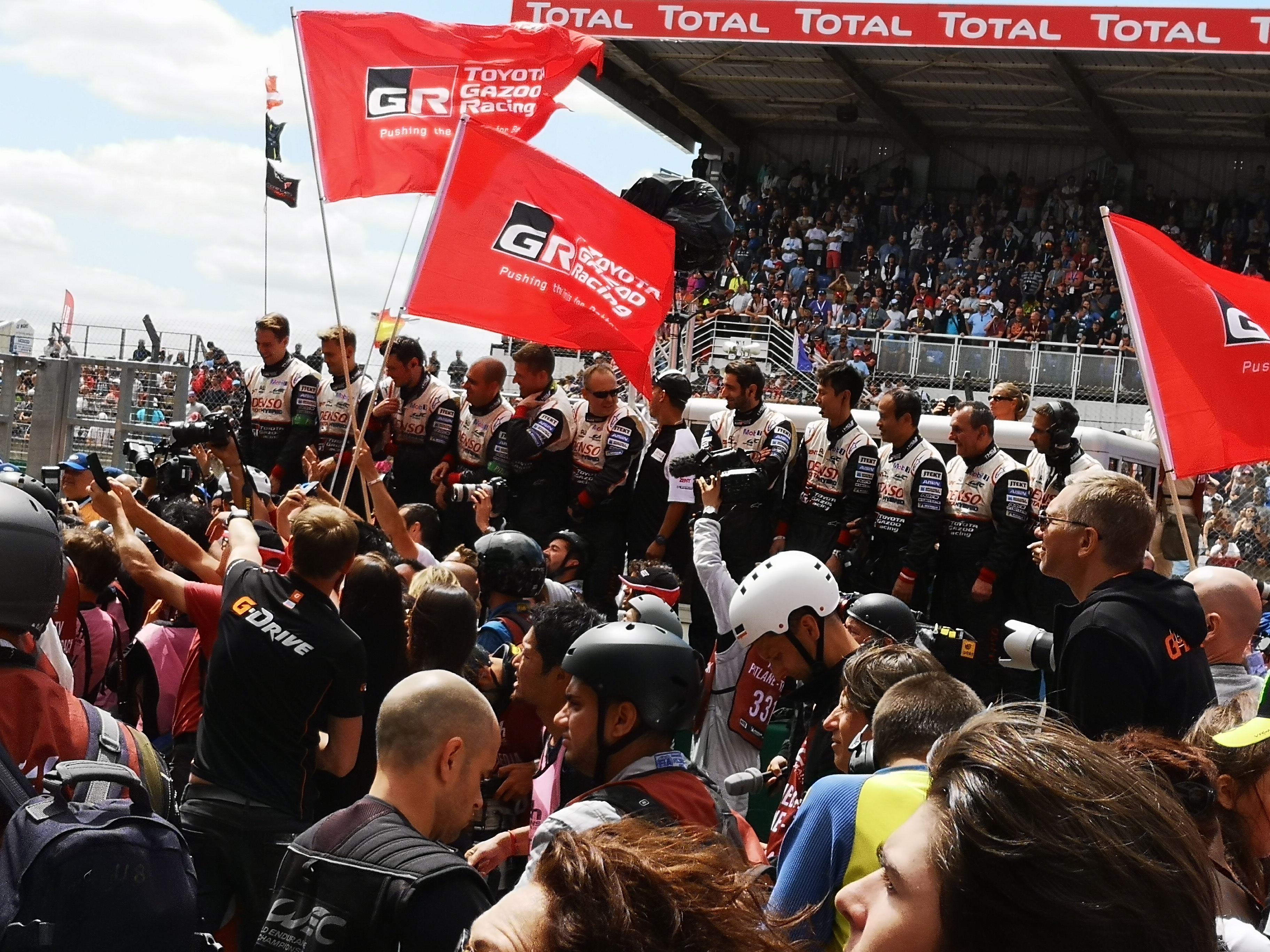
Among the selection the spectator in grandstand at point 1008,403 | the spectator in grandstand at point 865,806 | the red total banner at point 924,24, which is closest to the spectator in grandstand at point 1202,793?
the spectator in grandstand at point 865,806

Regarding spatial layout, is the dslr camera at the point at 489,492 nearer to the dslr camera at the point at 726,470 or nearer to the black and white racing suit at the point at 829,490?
the dslr camera at the point at 726,470

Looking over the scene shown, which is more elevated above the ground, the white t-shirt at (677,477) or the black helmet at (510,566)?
the white t-shirt at (677,477)

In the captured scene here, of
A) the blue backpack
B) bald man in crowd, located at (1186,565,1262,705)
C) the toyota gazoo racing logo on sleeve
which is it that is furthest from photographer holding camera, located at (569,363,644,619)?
the blue backpack

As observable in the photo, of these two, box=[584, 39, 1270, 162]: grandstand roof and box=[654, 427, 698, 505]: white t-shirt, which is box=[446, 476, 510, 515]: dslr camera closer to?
box=[654, 427, 698, 505]: white t-shirt

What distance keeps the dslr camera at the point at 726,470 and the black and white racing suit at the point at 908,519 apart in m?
0.79

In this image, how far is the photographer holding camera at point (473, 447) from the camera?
9383 mm

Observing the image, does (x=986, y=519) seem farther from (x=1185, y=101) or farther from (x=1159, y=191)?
(x=1159, y=191)

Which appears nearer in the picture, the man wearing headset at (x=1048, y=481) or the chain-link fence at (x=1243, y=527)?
the man wearing headset at (x=1048, y=481)

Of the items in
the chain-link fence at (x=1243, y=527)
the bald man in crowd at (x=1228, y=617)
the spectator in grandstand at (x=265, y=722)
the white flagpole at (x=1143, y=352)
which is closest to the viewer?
the spectator in grandstand at (x=265, y=722)

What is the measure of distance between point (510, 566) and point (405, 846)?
2511 millimetres

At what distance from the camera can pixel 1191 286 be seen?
681 cm

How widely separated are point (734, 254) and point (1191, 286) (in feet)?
75.9

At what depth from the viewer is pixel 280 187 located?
11039 mm

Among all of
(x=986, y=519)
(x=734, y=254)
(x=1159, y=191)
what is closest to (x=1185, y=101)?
(x=1159, y=191)
